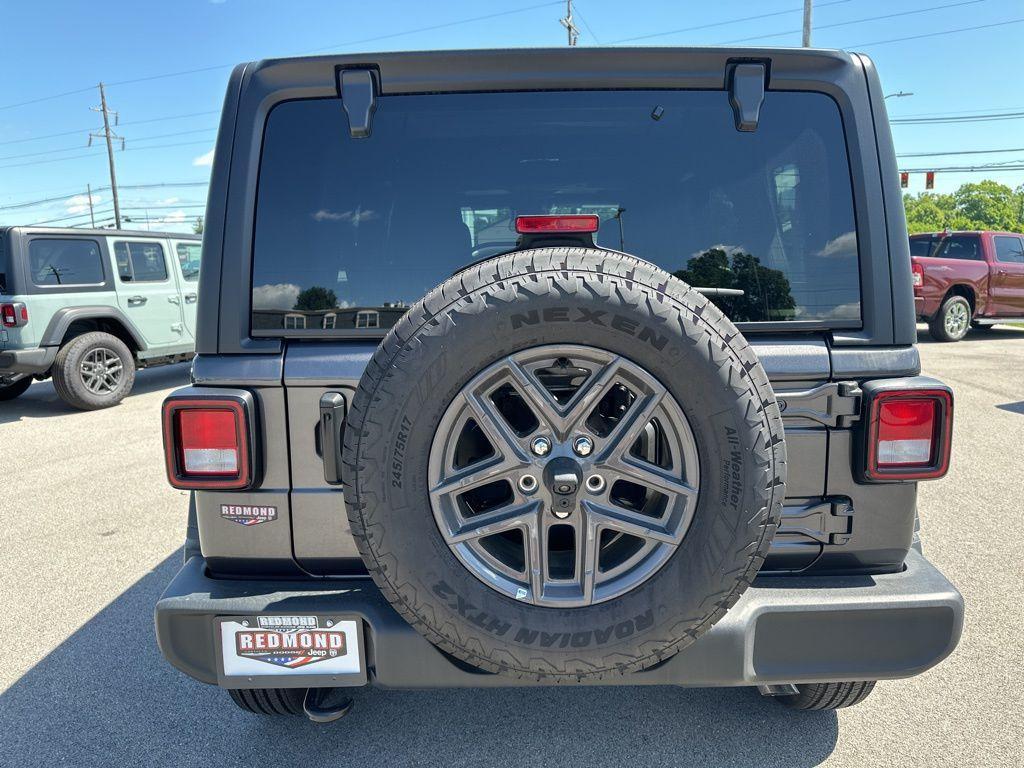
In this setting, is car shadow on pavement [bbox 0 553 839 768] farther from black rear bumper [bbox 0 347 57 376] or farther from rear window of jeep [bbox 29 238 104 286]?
rear window of jeep [bbox 29 238 104 286]

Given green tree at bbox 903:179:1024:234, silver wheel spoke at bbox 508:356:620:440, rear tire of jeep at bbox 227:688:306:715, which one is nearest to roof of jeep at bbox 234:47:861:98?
silver wheel spoke at bbox 508:356:620:440

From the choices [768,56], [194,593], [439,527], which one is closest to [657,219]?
[768,56]

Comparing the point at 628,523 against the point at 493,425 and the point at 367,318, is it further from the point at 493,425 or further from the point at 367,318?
the point at 367,318

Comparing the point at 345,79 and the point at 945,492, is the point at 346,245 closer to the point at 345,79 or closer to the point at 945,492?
the point at 345,79

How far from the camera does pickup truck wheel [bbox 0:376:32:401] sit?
8.73 meters

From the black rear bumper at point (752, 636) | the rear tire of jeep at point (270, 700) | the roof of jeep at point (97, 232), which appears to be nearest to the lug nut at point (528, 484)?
the black rear bumper at point (752, 636)

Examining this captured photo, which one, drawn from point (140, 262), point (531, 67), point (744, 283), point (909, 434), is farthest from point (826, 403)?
point (140, 262)

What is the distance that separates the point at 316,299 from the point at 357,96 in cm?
57

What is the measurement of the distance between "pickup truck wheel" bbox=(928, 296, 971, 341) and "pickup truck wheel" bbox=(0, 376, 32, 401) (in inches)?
574

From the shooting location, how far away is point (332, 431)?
1788 mm

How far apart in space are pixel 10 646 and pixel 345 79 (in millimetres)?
2843

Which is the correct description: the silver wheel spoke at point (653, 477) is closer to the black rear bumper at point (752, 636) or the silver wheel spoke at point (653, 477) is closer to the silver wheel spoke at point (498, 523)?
the silver wheel spoke at point (498, 523)

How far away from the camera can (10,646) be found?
2988mm

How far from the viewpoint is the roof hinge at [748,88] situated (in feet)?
6.11
